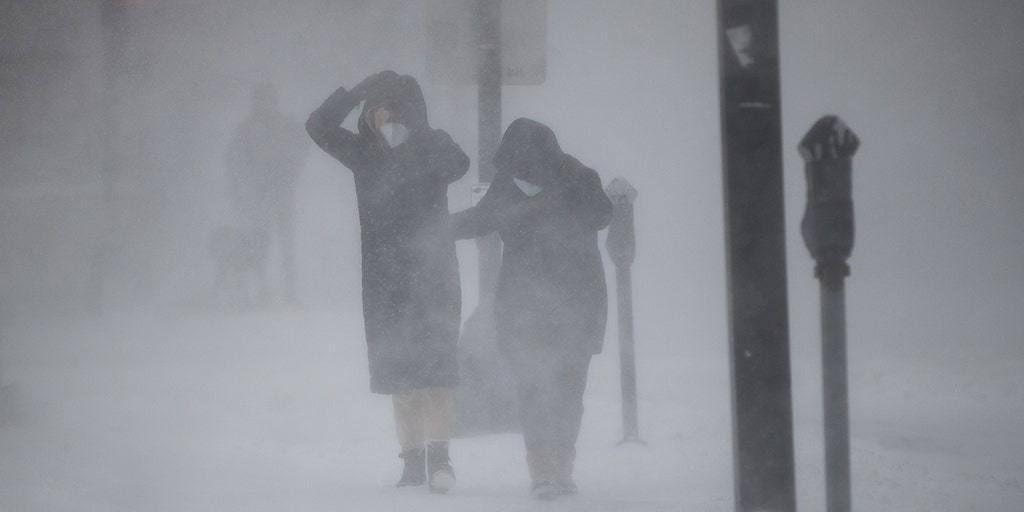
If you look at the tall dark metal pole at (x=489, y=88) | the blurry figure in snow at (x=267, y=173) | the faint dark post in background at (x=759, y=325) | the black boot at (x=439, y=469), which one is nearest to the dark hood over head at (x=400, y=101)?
the tall dark metal pole at (x=489, y=88)

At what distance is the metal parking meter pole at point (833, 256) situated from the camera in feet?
5.41

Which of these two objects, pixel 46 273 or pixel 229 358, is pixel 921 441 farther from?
pixel 46 273

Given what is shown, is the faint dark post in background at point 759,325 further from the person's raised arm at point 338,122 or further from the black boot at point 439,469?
the person's raised arm at point 338,122

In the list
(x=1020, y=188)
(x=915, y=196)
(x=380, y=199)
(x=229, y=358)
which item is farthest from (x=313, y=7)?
(x=1020, y=188)

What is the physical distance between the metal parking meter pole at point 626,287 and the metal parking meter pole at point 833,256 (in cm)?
182

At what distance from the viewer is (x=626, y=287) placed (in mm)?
3625

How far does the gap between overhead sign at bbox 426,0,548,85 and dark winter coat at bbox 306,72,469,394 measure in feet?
2.88

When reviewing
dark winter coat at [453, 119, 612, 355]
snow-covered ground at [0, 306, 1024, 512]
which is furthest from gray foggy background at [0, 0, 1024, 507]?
dark winter coat at [453, 119, 612, 355]

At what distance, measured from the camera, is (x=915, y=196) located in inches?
239

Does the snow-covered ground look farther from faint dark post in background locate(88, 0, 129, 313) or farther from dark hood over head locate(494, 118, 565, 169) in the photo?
dark hood over head locate(494, 118, 565, 169)

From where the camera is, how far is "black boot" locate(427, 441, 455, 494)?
2682mm

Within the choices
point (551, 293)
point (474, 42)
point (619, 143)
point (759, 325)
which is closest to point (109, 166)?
point (474, 42)

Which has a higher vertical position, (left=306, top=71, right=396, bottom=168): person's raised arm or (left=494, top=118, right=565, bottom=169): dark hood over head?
(left=306, top=71, right=396, bottom=168): person's raised arm

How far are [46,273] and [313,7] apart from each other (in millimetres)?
2630
